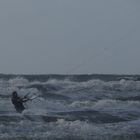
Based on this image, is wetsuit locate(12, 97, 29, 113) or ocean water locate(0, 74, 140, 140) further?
wetsuit locate(12, 97, 29, 113)

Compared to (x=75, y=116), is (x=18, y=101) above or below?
above

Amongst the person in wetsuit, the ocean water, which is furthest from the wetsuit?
the ocean water

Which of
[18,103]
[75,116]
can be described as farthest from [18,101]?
[75,116]

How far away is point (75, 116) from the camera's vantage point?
104 feet

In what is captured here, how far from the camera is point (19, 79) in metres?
65.2

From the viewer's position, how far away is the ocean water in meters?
25.5

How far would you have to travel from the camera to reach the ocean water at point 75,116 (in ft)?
83.8

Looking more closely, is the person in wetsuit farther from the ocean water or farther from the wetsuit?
the ocean water

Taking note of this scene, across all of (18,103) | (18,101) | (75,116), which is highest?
(18,101)

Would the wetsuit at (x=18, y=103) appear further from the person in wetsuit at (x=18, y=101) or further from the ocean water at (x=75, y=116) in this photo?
the ocean water at (x=75, y=116)

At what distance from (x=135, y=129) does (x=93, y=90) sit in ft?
79.6

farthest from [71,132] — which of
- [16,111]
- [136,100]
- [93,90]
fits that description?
[93,90]

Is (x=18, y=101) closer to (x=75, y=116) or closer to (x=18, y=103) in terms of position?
(x=18, y=103)

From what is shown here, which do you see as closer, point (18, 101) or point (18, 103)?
point (18, 101)
